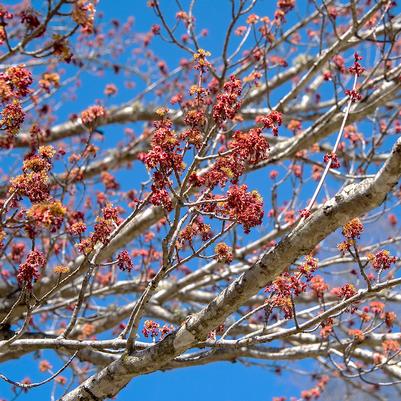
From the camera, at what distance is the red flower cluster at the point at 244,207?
8.99ft

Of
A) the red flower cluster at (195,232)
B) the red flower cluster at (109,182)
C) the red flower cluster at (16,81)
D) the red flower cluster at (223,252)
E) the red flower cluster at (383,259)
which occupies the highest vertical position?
the red flower cluster at (109,182)

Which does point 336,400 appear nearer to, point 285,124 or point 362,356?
point 362,356

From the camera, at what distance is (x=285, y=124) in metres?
6.64

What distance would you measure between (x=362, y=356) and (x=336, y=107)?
217 centimetres

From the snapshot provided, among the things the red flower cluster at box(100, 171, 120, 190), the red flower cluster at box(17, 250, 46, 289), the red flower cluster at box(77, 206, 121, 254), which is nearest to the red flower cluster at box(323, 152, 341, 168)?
the red flower cluster at box(77, 206, 121, 254)

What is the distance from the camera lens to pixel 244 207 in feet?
9.01

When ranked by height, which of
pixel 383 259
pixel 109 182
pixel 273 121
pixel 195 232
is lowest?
pixel 383 259

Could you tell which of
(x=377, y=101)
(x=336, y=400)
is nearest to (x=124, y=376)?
(x=377, y=101)

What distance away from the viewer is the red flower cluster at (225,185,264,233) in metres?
2.74

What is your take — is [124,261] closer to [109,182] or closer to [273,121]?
[273,121]

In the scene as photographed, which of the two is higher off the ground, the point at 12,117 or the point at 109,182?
the point at 109,182

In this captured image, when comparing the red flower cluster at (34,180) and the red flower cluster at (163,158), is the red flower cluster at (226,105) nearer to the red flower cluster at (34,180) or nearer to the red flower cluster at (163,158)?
the red flower cluster at (163,158)

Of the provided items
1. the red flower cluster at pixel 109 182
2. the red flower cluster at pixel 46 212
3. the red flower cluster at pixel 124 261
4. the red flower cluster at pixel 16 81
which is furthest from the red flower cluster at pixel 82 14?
the red flower cluster at pixel 109 182

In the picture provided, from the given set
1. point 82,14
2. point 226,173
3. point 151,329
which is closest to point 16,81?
point 82,14
